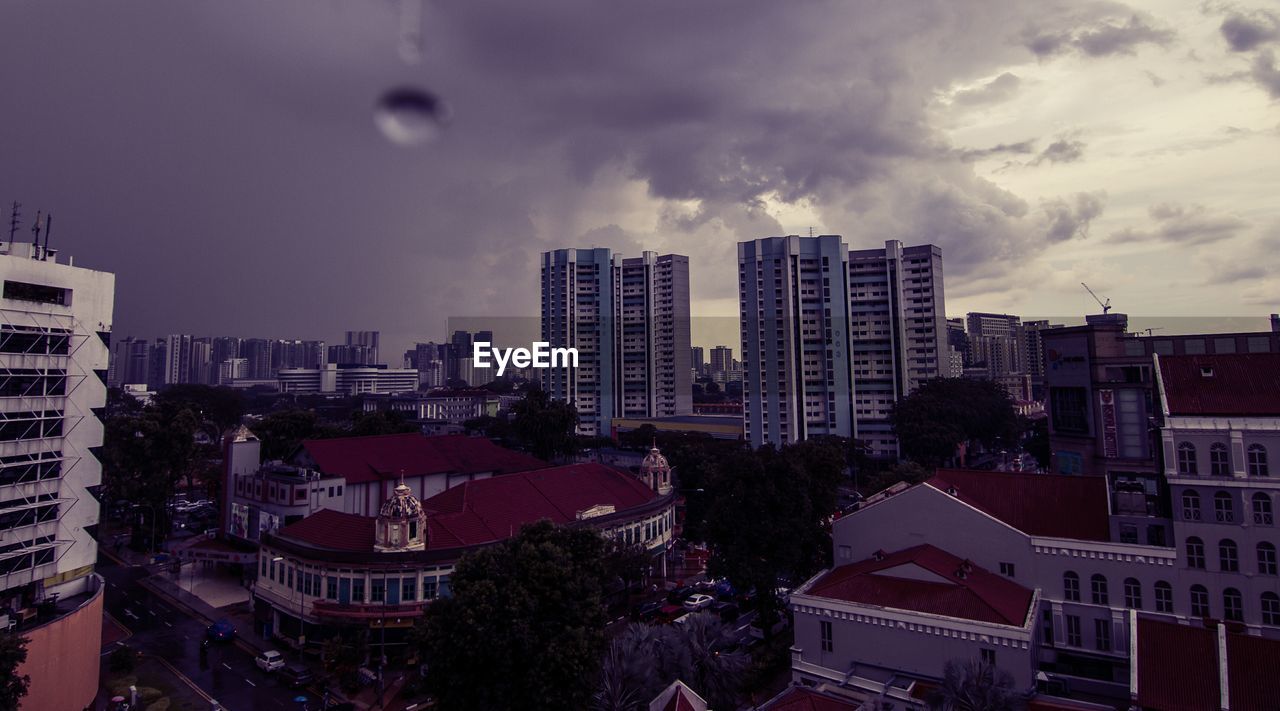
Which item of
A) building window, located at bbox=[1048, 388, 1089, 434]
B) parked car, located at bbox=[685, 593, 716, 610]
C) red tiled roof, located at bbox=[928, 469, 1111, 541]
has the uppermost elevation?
building window, located at bbox=[1048, 388, 1089, 434]

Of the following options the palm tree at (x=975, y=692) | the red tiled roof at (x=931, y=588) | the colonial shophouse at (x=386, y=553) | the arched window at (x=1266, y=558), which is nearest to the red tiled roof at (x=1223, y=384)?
the arched window at (x=1266, y=558)

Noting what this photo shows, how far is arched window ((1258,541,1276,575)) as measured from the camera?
27.9m

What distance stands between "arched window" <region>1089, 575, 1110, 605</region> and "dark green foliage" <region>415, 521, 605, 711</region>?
24.2 metres

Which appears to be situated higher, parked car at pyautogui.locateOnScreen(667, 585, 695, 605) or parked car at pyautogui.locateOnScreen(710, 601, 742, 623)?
parked car at pyautogui.locateOnScreen(710, 601, 742, 623)

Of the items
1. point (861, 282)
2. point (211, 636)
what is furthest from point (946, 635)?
point (861, 282)

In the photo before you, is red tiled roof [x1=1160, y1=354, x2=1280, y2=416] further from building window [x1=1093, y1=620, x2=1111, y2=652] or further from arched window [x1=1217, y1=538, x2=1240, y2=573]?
building window [x1=1093, y1=620, x2=1111, y2=652]

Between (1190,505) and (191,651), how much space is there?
55595 millimetres

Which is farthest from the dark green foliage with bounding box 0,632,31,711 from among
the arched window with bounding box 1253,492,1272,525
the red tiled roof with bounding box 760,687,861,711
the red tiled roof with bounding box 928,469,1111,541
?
the arched window with bounding box 1253,492,1272,525

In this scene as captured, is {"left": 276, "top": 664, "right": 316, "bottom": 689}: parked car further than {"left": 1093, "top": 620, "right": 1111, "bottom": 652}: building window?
Yes

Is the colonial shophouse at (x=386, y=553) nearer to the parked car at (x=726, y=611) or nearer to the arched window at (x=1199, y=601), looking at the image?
the parked car at (x=726, y=611)

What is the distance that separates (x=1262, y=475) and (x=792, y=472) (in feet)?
68.0

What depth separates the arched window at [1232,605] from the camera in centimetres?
2831

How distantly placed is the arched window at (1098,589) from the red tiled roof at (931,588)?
2.93 metres

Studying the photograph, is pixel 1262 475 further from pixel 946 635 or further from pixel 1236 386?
pixel 946 635
